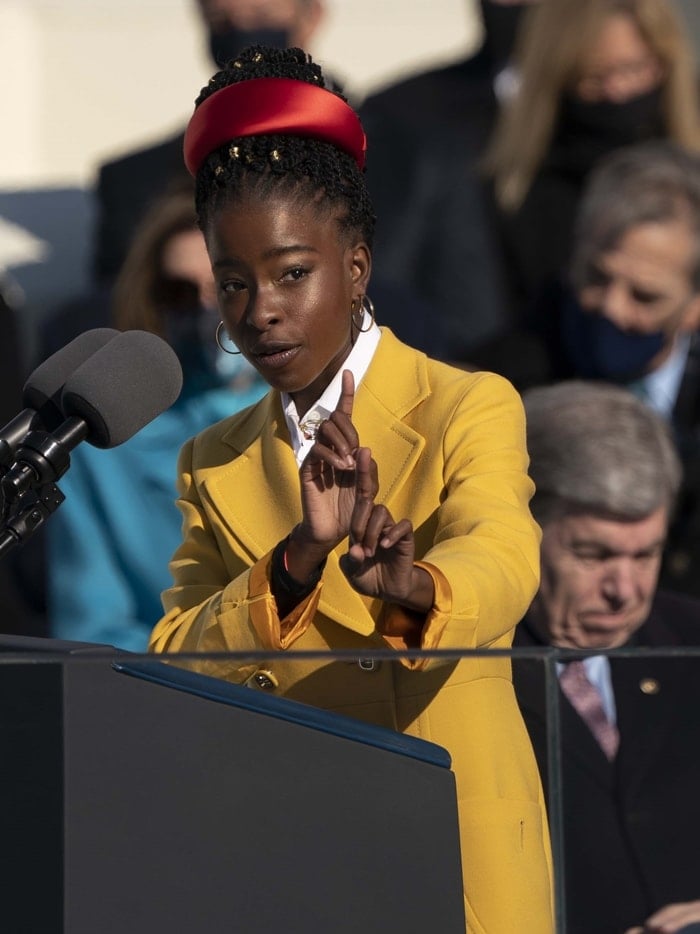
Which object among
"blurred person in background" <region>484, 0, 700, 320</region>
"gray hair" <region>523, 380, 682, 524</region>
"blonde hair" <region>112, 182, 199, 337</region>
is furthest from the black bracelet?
"blurred person in background" <region>484, 0, 700, 320</region>

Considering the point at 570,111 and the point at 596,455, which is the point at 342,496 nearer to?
the point at 596,455

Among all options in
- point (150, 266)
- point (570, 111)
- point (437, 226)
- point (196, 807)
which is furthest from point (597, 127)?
point (196, 807)

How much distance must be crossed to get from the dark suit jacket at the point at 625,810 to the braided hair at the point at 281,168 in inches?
21.1

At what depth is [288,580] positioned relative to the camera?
75.3 inches

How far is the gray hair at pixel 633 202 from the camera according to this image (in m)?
3.78

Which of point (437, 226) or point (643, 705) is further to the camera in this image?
point (437, 226)

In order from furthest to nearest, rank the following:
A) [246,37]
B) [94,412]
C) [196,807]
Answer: [246,37], [94,412], [196,807]

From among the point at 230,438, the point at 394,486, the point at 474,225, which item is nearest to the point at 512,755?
the point at 394,486

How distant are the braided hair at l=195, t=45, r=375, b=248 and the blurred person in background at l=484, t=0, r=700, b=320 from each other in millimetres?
2226

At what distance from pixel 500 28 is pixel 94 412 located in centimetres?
308

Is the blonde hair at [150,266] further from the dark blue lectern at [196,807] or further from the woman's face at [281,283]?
the dark blue lectern at [196,807]

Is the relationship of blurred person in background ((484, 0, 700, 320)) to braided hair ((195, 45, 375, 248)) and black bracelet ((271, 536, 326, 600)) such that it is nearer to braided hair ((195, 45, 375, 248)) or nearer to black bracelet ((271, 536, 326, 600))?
braided hair ((195, 45, 375, 248))

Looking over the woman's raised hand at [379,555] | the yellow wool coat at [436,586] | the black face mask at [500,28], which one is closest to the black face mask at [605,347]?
the black face mask at [500,28]

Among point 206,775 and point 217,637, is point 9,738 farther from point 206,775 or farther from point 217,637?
point 217,637
